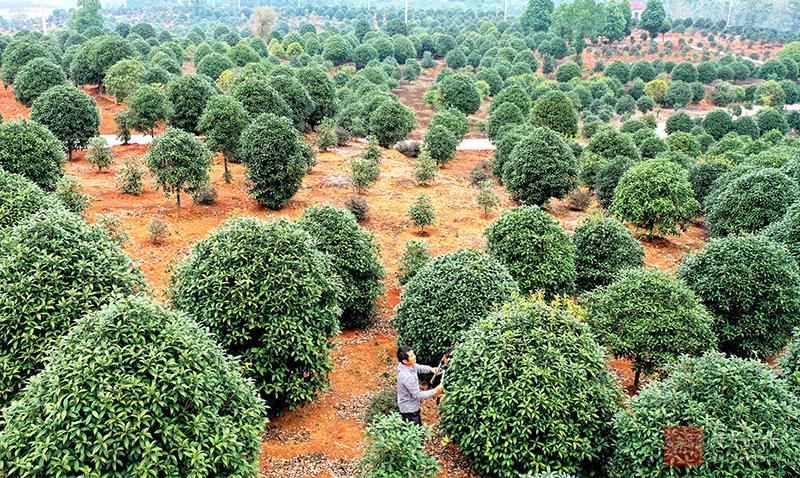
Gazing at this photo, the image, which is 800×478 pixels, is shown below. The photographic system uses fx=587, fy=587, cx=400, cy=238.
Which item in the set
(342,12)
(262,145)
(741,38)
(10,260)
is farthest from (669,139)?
(342,12)

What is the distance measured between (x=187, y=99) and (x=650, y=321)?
2220cm

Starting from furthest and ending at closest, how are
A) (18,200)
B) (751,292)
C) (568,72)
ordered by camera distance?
(568,72) < (751,292) < (18,200)

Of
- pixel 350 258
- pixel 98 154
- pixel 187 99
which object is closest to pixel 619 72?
pixel 187 99

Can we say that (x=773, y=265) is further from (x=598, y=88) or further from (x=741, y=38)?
(x=741, y=38)

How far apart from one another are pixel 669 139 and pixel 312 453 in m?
32.2

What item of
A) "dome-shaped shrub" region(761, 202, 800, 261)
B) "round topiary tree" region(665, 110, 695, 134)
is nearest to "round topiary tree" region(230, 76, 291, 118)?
"dome-shaped shrub" region(761, 202, 800, 261)

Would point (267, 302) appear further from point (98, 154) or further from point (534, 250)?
Result: point (98, 154)

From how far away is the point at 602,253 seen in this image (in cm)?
1486

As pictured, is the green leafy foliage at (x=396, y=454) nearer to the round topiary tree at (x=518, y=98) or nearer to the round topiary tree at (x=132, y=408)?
the round topiary tree at (x=132, y=408)

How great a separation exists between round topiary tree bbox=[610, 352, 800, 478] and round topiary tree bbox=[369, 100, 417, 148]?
24403mm

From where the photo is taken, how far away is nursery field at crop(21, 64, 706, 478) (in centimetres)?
938

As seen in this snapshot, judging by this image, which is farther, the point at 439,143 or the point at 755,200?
the point at 439,143

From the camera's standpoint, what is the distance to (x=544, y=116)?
110 ft

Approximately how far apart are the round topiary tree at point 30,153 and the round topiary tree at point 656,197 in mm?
18367
